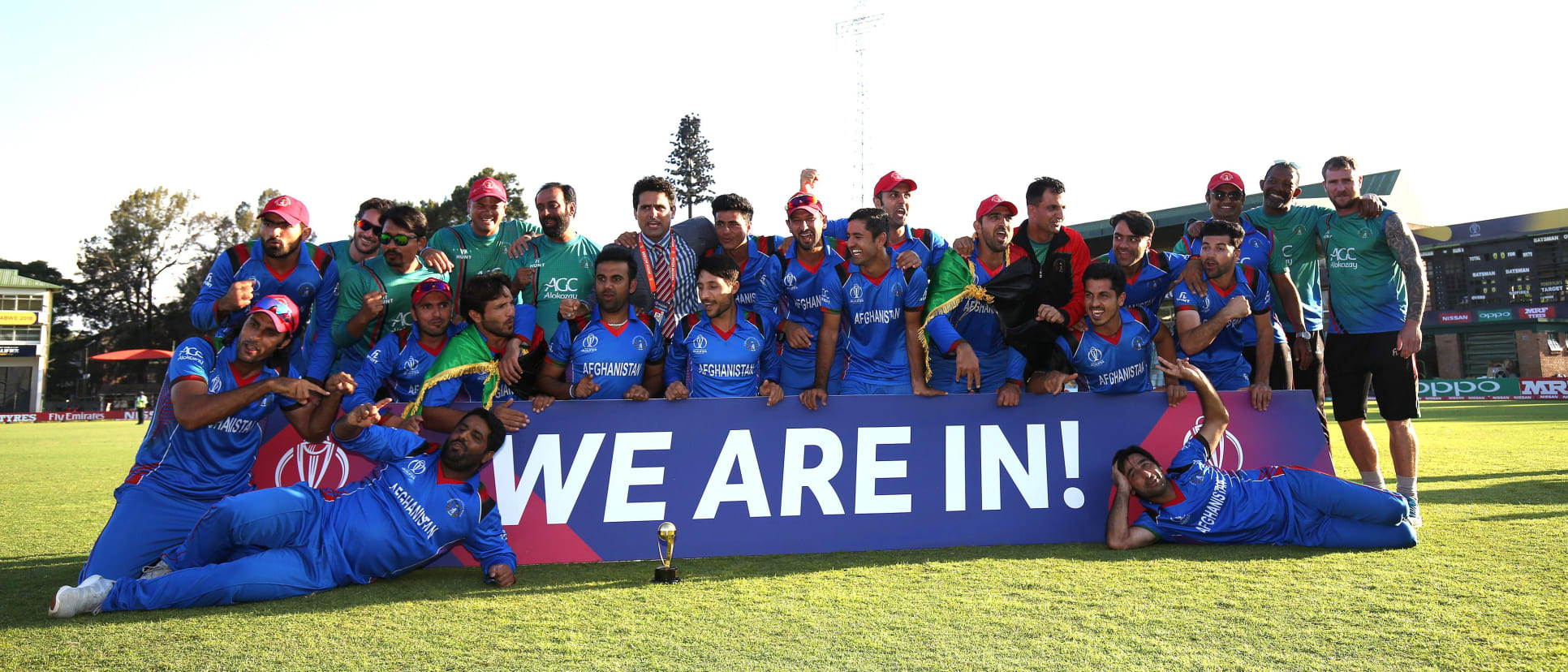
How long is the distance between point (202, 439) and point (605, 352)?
234cm

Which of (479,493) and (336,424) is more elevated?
(336,424)

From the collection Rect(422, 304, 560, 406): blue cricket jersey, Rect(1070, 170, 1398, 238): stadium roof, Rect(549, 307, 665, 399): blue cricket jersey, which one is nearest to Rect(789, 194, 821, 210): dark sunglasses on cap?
Rect(549, 307, 665, 399): blue cricket jersey

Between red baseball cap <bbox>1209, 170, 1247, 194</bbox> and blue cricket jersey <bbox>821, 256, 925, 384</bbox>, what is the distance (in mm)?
2615

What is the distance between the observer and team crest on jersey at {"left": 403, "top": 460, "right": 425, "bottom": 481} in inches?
184

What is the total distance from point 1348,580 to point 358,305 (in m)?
6.27

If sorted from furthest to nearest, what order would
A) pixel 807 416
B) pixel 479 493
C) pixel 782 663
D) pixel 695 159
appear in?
pixel 695 159 < pixel 807 416 < pixel 479 493 < pixel 782 663

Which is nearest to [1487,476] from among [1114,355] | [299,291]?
[1114,355]

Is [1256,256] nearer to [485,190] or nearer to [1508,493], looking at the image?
[1508,493]

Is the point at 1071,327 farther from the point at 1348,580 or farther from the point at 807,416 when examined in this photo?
the point at 1348,580

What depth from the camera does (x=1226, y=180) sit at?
268 inches

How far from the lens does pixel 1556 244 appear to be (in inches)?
1532

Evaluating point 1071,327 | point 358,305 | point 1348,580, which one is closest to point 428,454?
point 358,305

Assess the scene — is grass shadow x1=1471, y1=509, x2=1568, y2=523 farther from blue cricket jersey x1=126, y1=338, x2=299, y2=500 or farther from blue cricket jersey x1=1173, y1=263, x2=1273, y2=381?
blue cricket jersey x1=126, y1=338, x2=299, y2=500

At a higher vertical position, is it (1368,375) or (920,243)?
(920,243)
